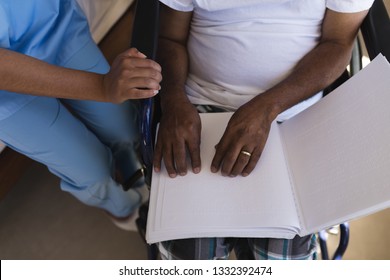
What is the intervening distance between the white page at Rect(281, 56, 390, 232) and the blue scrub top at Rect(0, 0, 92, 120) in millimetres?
527

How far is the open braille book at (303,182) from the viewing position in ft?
1.99

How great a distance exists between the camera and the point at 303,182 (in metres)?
0.67

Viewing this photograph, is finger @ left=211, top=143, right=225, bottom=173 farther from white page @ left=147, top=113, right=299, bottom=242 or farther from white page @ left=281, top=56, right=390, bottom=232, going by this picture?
white page @ left=281, top=56, right=390, bottom=232

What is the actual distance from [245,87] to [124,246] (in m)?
0.74

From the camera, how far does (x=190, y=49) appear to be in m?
0.87

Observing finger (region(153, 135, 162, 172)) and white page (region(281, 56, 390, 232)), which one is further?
finger (region(153, 135, 162, 172))

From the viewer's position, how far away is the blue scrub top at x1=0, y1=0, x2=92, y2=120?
66 centimetres

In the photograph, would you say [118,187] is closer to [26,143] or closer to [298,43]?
[26,143]

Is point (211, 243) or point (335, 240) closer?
point (211, 243)

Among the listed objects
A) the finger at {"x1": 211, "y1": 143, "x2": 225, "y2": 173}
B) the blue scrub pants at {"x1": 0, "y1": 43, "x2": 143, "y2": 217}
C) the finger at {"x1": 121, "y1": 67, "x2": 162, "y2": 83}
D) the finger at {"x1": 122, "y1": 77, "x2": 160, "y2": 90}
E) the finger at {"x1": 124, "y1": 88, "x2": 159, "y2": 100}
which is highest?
the finger at {"x1": 121, "y1": 67, "x2": 162, "y2": 83}

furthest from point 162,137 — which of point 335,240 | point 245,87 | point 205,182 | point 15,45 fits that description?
point 335,240

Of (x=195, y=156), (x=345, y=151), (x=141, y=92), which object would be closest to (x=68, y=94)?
(x=141, y=92)

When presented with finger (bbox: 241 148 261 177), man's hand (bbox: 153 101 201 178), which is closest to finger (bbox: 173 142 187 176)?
man's hand (bbox: 153 101 201 178)

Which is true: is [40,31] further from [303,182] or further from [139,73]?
[303,182]
